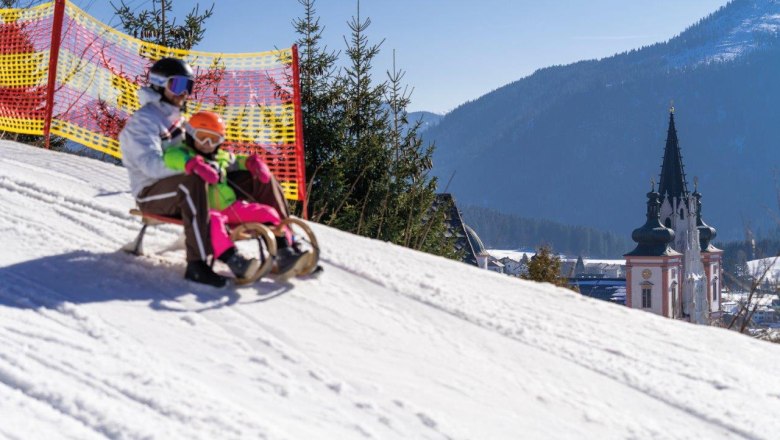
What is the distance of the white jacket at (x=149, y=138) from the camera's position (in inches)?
197

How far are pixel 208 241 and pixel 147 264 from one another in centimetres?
66

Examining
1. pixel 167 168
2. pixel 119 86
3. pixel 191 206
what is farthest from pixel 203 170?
pixel 119 86

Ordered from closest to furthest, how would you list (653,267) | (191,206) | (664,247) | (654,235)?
(191,206), (654,235), (653,267), (664,247)

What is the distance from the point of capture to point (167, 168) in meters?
4.93

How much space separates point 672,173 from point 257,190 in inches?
4300

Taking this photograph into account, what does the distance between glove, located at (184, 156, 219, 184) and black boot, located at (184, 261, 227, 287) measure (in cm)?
51

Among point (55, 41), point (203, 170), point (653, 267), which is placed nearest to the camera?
point (203, 170)

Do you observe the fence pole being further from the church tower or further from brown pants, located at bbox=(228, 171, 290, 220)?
the church tower

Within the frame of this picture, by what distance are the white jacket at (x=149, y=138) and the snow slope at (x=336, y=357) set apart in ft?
1.92

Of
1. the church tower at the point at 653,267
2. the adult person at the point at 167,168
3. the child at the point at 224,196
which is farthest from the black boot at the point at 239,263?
the church tower at the point at 653,267

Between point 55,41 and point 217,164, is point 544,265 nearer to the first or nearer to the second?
point 55,41

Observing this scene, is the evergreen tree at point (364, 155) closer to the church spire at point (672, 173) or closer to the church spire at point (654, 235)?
the church spire at point (654, 235)

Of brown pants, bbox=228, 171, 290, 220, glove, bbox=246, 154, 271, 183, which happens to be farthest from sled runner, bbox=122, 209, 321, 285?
glove, bbox=246, 154, 271, 183

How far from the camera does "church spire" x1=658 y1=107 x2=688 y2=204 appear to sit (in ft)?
347
